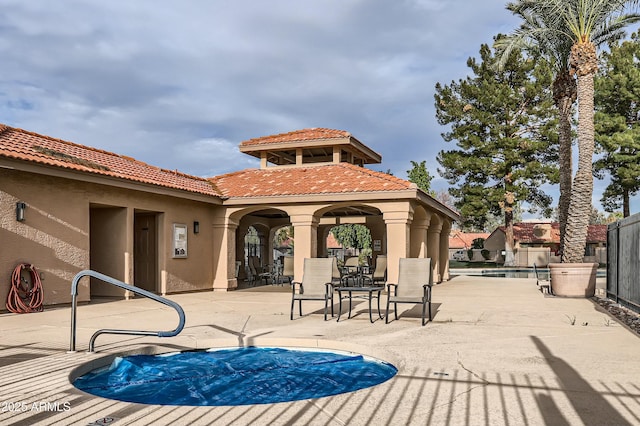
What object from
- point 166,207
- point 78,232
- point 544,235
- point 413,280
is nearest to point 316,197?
point 166,207

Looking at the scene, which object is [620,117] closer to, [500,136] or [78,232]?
[500,136]

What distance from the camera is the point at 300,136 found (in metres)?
21.4

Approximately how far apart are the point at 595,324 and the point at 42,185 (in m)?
11.5

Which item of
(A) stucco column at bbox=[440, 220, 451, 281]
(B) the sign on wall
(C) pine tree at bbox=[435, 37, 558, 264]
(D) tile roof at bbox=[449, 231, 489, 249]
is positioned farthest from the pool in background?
(D) tile roof at bbox=[449, 231, 489, 249]

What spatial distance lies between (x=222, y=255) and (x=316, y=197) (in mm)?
3800

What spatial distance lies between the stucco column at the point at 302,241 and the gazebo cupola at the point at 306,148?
13.8 ft

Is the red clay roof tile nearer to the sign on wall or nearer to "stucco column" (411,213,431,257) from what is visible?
"stucco column" (411,213,431,257)

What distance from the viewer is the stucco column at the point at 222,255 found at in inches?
704

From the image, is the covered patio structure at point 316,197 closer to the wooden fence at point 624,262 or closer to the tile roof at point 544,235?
the wooden fence at point 624,262

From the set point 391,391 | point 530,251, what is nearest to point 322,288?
point 391,391

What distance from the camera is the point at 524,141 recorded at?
3641 cm

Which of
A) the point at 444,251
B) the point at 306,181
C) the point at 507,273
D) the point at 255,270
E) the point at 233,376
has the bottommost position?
the point at 507,273

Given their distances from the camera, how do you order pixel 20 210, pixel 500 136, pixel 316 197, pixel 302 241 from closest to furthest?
pixel 20 210 → pixel 316 197 → pixel 302 241 → pixel 500 136

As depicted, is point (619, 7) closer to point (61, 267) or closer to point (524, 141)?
point (61, 267)
